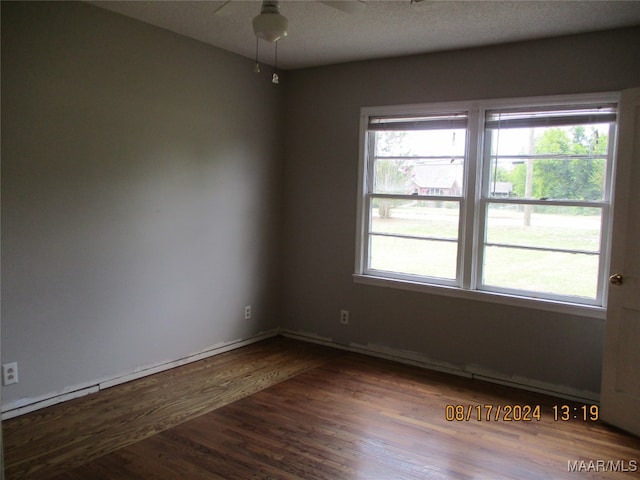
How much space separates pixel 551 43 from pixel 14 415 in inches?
164

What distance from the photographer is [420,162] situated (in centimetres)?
416

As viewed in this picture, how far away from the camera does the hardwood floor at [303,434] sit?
2592 millimetres

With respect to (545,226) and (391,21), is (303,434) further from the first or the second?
(391,21)

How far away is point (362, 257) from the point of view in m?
4.46

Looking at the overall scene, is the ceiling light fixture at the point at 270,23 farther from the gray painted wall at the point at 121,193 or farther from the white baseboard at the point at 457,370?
the white baseboard at the point at 457,370

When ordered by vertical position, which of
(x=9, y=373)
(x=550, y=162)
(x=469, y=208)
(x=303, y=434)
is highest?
(x=550, y=162)

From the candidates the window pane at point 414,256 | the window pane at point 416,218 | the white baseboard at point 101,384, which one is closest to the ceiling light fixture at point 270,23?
the window pane at point 416,218

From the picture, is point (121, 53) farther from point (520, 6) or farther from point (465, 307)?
point (465, 307)

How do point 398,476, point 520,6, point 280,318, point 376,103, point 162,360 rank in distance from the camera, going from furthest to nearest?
point 280,318 → point 376,103 → point 162,360 → point 520,6 → point 398,476

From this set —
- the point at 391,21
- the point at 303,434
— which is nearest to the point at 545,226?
the point at 391,21

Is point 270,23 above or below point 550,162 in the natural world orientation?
above

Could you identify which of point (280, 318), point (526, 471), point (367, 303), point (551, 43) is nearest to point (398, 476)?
point (526, 471)

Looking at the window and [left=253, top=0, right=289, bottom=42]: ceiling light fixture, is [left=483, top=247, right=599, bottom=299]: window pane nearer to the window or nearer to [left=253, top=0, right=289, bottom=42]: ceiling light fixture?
the window

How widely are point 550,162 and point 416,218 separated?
1088 millimetres
